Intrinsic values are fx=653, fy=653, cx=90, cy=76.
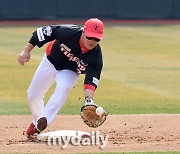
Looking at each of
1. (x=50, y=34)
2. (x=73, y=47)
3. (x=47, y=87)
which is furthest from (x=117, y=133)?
(x=50, y=34)

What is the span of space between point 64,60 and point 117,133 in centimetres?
163

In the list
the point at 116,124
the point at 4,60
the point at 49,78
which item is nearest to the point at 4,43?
the point at 4,60

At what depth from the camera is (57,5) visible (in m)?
29.2

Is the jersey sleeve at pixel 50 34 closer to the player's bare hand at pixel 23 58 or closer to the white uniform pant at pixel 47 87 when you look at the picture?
the player's bare hand at pixel 23 58

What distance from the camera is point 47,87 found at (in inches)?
339

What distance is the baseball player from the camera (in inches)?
318

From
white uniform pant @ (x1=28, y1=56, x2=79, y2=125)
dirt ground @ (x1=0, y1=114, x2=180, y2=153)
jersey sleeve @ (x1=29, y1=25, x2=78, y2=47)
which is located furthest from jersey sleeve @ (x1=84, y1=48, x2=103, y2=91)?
dirt ground @ (x1=0, y1=114, x2=180, y2=153)

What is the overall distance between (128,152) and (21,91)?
6452 millimetres

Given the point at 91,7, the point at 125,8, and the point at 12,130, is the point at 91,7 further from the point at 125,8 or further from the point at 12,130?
the point at 12,130

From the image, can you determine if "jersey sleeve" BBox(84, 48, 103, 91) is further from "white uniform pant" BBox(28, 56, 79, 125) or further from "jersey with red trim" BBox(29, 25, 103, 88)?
"white uniform pant" BBox(28, 56, 79, 125)

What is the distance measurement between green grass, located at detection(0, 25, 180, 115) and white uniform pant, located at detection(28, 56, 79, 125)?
2.61 metres

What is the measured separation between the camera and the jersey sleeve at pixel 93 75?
8.17 meters

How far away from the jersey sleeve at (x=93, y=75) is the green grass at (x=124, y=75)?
3184 mm

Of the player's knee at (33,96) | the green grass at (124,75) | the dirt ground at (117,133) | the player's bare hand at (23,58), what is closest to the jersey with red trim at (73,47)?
the player's bare hand at (23,58)
